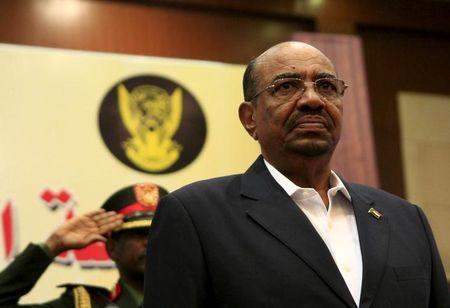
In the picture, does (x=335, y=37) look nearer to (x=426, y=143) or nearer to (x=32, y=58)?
(x=426, y=143)

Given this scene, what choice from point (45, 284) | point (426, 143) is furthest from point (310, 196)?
point (426, 143)

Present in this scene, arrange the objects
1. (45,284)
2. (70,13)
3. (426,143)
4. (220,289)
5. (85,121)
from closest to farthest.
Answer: (220,289) → (45,284) → (85,121) → (70,13) → (426,143)

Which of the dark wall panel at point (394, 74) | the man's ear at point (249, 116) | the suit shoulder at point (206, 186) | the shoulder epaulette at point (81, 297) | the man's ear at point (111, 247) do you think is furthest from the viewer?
the dark wall panel at point (394, 74)

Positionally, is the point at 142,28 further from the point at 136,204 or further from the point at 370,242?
the point at 370,242

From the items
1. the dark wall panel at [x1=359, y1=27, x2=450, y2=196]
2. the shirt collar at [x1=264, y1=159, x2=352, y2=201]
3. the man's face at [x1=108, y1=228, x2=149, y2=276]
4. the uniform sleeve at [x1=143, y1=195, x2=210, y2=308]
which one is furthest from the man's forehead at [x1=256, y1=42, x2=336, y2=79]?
the dark wall panel at [x1=359, y1=27, x2=450, y2=196]

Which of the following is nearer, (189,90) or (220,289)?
(220,289)

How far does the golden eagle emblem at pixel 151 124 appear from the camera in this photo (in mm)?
2760

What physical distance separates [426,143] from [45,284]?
68.1 inches

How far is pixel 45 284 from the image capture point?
2502 millimetres

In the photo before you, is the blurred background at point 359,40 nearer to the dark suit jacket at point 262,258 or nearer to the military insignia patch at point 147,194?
the military insignia patch at point 147,194

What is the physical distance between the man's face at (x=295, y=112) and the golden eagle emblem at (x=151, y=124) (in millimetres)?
1369

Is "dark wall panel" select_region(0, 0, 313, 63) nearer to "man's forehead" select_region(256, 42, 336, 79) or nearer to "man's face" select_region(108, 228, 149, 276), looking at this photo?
"man's face" select_region(108, 228, 149, 276)

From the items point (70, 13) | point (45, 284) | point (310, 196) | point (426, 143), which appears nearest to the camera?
point (310, 196)

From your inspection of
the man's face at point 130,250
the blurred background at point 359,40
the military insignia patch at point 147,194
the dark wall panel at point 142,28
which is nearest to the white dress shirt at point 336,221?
the man's face at point 130,250
